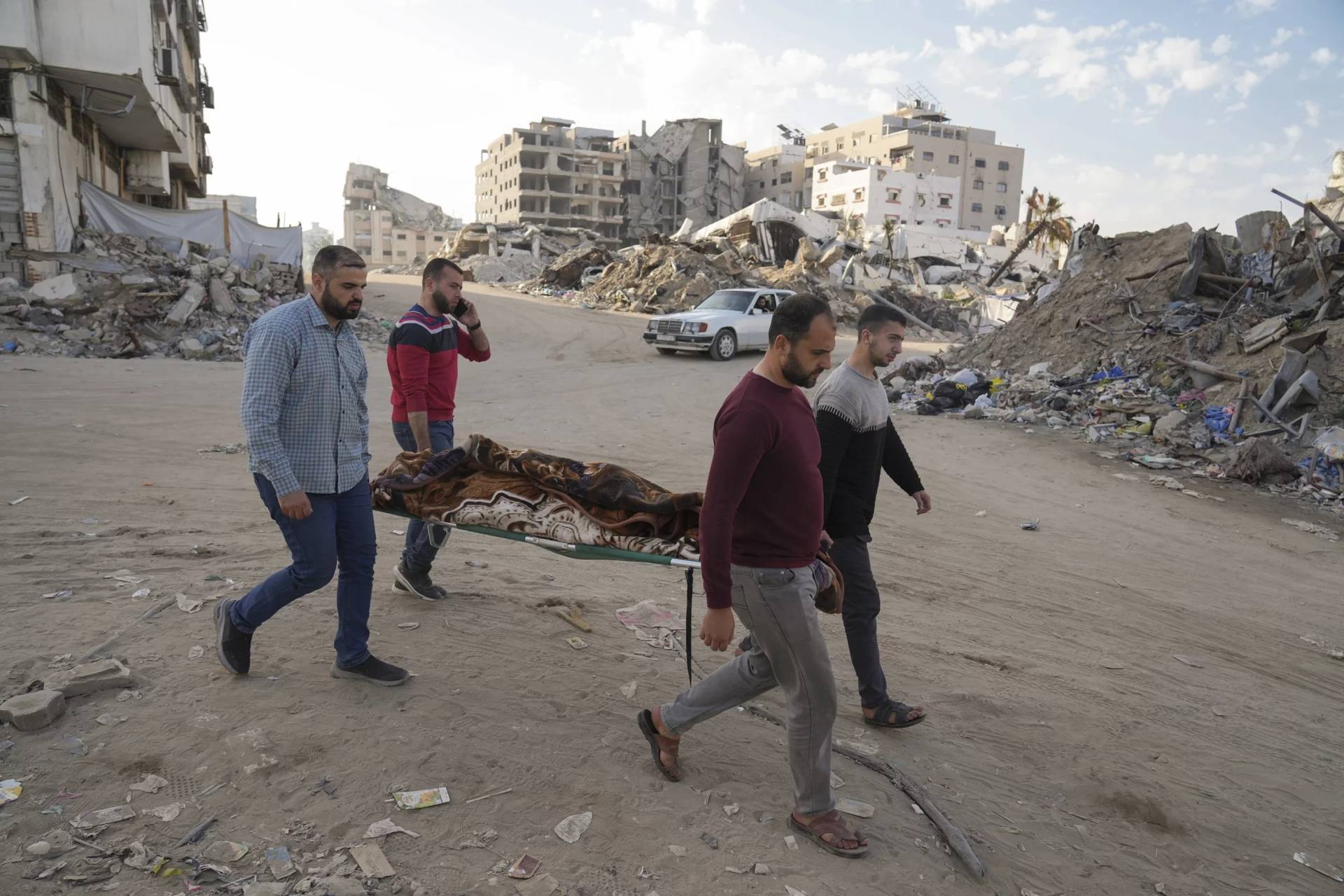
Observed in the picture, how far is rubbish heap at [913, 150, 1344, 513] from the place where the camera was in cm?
994

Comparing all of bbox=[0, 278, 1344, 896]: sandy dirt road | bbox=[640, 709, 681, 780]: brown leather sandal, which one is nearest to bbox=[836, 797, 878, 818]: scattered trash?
bbox=[0, 278, 1344, 896]: sandy dirt road

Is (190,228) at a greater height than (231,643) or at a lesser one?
greater

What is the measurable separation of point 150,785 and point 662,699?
2095mm

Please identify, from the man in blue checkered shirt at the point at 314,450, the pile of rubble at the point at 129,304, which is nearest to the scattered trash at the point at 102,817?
the man in blue checkered shirt at the point at 314,450

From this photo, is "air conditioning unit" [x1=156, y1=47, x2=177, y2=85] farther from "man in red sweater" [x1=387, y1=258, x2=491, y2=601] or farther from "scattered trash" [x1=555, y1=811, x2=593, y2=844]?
"scattered trash" [x1=555, y1=811, x2=593, y2=844]

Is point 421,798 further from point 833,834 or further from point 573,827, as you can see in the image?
point 833,834

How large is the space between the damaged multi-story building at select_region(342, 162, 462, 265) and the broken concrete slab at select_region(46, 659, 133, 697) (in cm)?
7196

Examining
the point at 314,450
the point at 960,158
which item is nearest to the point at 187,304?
the point at 314,450

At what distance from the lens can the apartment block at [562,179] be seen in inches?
3000

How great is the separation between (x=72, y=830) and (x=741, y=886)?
222 centimetres

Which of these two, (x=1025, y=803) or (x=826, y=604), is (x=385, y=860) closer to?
(x=826, y=604)

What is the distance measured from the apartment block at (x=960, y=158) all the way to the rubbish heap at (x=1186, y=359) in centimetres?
6458

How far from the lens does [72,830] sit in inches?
108

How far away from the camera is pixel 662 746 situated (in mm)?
3266
